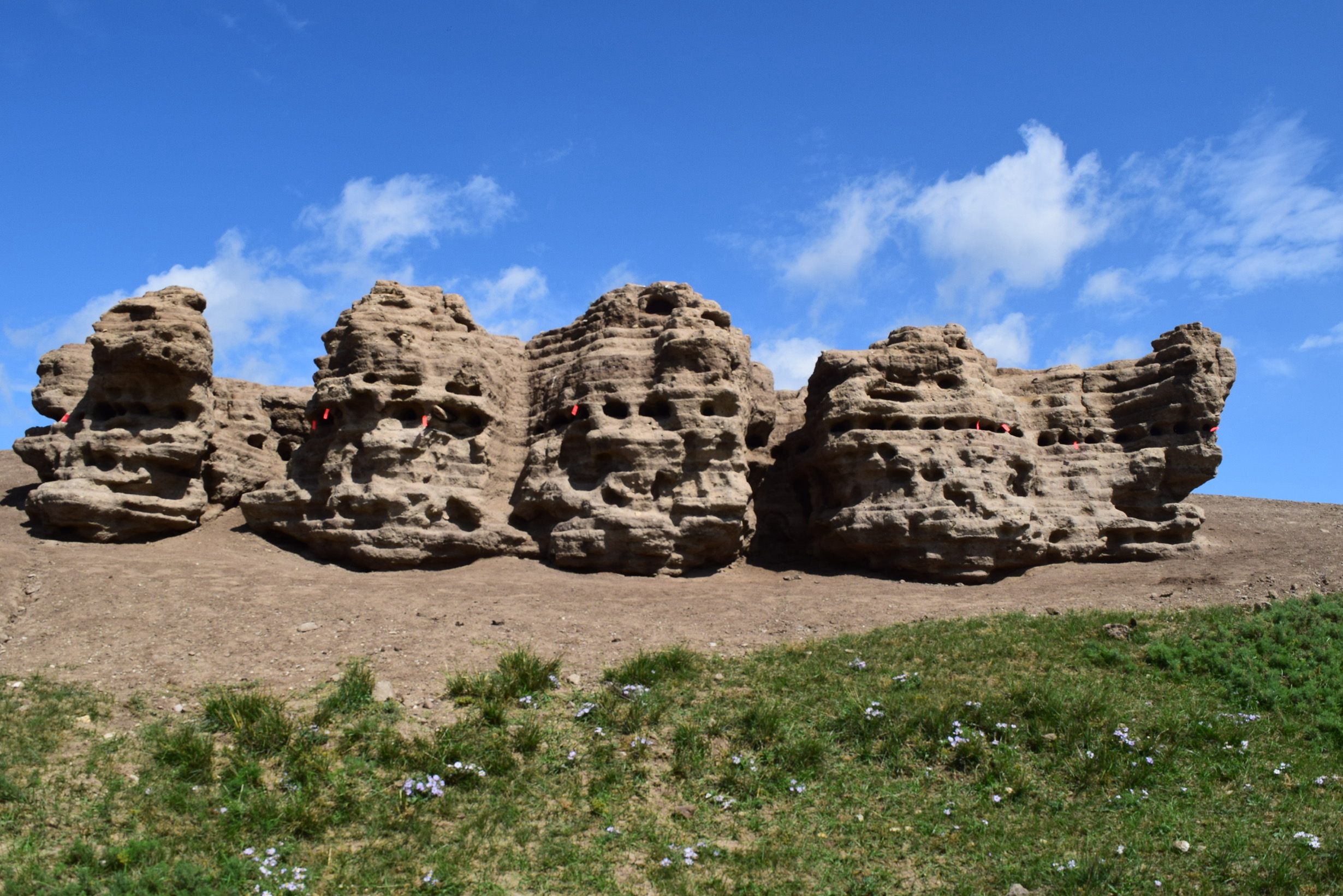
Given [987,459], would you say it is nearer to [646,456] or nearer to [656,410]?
[656,410]

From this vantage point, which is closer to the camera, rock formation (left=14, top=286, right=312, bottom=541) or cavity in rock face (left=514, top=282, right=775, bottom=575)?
cavity in rock face (left=514, top=282, right=775, bottom=575)

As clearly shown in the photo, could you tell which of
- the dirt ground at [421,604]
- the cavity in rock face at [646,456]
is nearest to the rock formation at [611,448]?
the cavity in rock face at [646,456]

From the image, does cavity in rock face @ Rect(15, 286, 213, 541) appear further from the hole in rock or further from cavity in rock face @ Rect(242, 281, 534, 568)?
the hole in rock

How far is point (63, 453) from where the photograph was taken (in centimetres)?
1584

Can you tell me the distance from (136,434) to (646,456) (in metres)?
9.40

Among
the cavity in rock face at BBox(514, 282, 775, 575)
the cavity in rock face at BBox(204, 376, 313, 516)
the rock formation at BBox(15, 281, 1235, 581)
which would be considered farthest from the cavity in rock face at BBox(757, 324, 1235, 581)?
the cavity in rock face at BBox(204, 376, 313, 516)

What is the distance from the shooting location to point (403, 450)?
605 inches

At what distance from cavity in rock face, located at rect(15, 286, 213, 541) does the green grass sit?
7.01 meters

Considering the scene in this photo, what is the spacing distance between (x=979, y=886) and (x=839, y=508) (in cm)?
1060

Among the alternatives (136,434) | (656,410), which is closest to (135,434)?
(136,434)

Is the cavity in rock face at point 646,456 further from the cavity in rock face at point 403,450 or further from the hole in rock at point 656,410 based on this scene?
the cavity in rock face at point 403,450

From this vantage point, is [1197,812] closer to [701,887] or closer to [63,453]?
[701,887]

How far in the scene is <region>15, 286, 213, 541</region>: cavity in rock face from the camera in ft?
50.2

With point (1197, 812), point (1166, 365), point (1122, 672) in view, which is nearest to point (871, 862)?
point (1197, 812)
